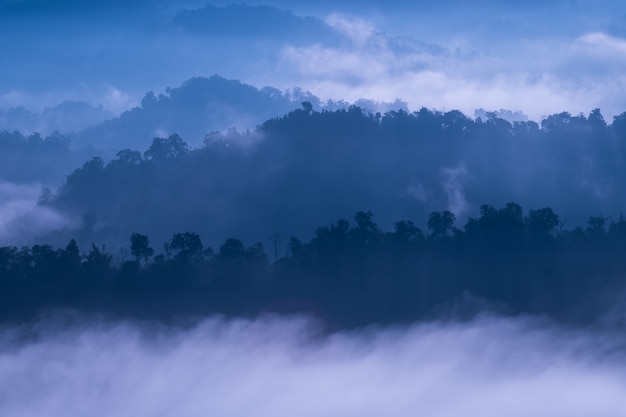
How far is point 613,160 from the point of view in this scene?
9031 centimetres

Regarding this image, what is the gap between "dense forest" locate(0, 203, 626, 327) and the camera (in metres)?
56.6

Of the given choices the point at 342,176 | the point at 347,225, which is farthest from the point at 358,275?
the point at 342,176

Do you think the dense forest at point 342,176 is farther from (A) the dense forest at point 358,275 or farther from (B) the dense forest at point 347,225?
(A) the dense forest at point 358,275

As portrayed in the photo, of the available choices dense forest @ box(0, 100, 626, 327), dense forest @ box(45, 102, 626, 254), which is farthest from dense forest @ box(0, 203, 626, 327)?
dense forest @ box(45, 102, 626, 254)

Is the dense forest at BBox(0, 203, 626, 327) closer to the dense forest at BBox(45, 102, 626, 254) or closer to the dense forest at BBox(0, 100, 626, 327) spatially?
the dense forest at BBox(0, 100, 626, 327)

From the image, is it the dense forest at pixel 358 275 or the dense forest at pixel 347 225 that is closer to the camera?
the dense forest at pixel 358 275

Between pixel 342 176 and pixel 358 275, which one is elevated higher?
pixel 342 176

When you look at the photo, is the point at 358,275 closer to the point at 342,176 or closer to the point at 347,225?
the point at 347,225

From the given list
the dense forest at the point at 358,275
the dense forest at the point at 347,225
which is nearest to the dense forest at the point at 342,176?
the dense forest at the point at 347,225

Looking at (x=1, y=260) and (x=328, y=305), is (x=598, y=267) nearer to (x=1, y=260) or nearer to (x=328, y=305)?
(x=328, y=305)

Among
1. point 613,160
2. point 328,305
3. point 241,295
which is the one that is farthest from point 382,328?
point 613,160

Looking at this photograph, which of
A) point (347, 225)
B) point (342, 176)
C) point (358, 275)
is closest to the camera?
point (358, 275)

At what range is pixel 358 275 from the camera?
5728 centimetres

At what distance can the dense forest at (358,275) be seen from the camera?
186 ft
